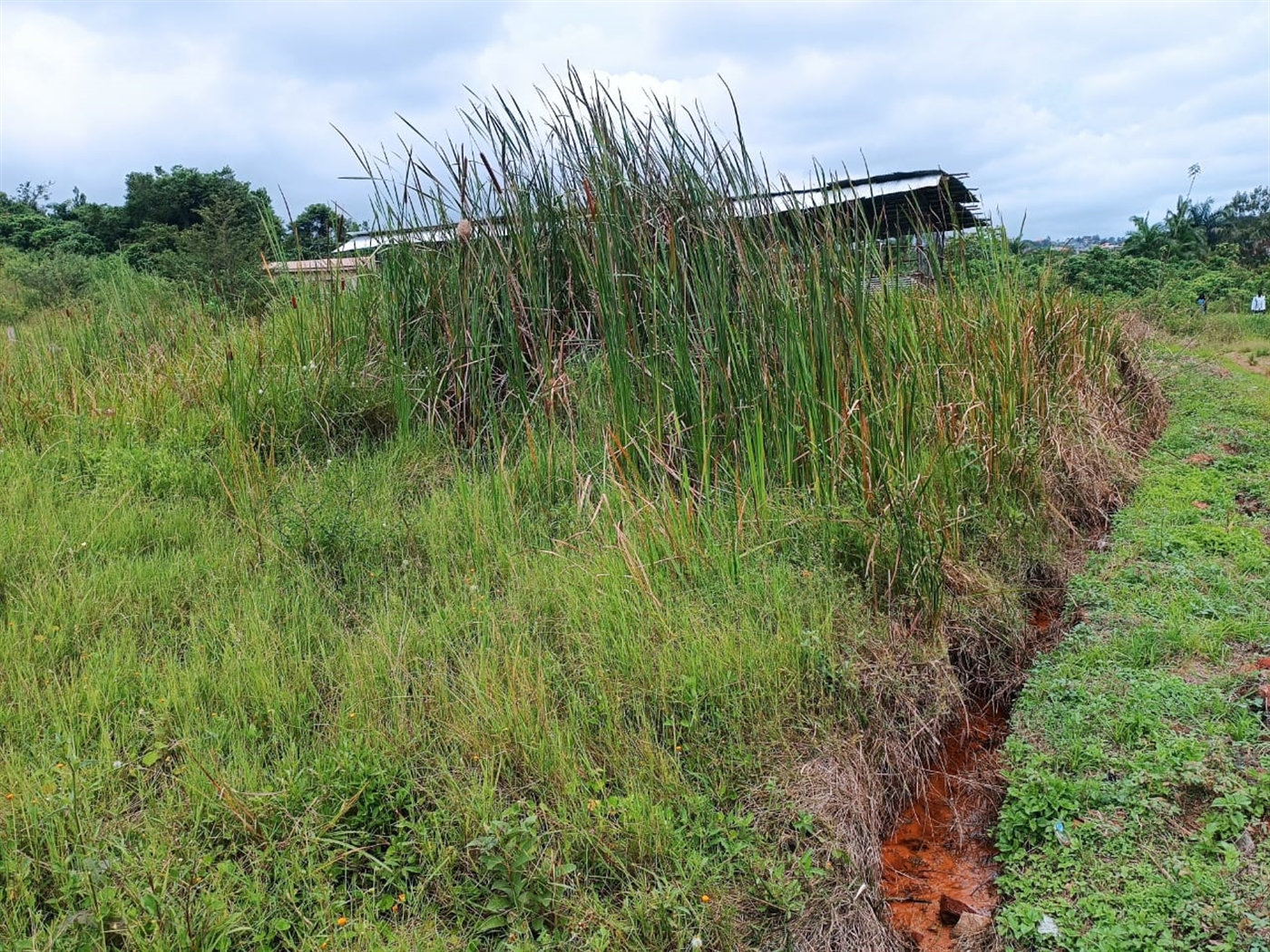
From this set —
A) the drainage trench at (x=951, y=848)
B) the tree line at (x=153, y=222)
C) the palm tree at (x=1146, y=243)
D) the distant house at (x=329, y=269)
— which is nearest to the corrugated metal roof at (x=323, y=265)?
the distant house at (x=329, y=269)

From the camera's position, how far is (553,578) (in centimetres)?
287

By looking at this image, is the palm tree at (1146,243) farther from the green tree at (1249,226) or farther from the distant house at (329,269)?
the distant house at (329,269)

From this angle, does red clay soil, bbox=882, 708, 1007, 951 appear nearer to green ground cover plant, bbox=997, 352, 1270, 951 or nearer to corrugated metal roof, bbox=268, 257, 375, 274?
green ground cover plant, bbox=997, 352, 1270, 951

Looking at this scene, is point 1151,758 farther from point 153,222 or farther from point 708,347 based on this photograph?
point 153,222

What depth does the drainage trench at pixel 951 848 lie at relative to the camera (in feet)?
6.73

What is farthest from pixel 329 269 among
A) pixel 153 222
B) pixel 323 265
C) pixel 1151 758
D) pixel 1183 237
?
pixel 1183 237

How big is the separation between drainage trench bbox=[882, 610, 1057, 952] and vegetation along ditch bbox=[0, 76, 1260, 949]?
2cm

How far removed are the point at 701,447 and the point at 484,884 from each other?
6.72 ft

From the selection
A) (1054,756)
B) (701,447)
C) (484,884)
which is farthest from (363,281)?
(1054,756)

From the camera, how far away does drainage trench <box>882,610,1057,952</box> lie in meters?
2.05

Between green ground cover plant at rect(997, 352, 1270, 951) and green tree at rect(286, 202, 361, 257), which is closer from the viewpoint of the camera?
green ground cover plant at rect(997, 352, 1270, 951)

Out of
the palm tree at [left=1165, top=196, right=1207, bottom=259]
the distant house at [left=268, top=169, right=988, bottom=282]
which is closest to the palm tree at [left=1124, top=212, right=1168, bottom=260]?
the palm tree at [left=1165, top=196, right=1207, bottom=259]

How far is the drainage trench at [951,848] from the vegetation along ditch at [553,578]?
0.07 feet

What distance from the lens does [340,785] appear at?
1990 mm
